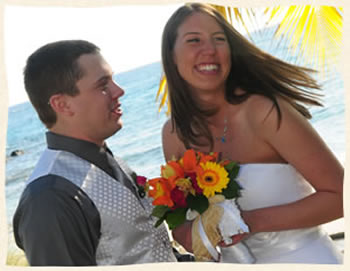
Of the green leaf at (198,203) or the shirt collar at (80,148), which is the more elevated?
the shirt collar at (80,148)

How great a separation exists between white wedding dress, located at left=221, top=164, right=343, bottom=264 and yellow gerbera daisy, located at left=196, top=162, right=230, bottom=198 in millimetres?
247

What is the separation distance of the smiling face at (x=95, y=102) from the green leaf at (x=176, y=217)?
36cm

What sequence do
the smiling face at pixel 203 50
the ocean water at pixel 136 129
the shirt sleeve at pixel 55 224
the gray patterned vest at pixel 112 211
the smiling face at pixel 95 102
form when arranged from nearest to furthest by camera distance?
1. the shirt sleeve at pixel 55 224
2. the gray patterned vest at pixel 112 211
3. the smiling face at pixel 95 102
4. the smiling face at pixel 203 50
5. the ocean water at pixel 136 129

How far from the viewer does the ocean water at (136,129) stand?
85.7 inches

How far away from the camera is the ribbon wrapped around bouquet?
1669mm

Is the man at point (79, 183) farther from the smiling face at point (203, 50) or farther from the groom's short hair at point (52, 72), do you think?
the smiling face at point (203, 50)

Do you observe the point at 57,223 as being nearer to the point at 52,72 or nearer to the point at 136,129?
the point at 52,72

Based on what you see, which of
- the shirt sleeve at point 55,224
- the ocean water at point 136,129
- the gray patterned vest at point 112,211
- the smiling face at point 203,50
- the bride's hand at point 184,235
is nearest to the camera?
the shirt sleeve at point 55,224

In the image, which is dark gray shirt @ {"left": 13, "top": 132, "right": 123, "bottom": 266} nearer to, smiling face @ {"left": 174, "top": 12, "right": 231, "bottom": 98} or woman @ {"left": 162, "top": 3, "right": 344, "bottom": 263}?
woman @ {"left": 162, "top": 3, "right": 344, "bottom": 263}

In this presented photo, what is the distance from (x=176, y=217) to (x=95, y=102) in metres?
0.50

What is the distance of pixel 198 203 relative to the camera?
169 centimetres

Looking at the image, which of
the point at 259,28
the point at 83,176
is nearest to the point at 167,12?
the point at 259,28

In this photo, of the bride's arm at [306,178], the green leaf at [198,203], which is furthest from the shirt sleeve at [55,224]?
the bride's arm at [306,178]

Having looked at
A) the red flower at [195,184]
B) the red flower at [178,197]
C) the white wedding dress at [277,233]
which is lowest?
the white wedding dress at [277,233]
